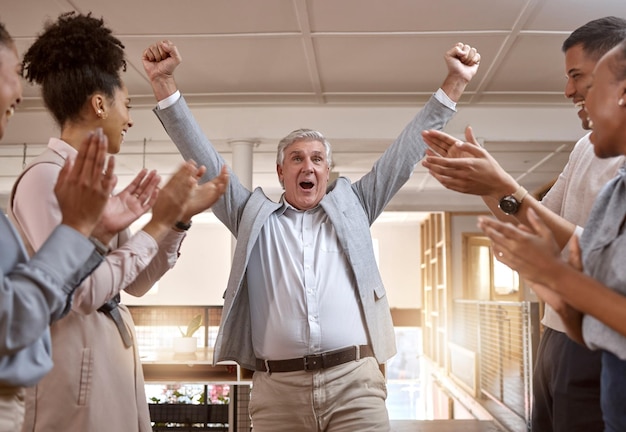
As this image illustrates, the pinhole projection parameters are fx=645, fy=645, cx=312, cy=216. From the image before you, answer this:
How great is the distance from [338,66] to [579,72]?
2.86 metres

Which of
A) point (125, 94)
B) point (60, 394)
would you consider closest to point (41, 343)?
point (60, 394)

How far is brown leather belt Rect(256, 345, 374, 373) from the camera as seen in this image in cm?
203

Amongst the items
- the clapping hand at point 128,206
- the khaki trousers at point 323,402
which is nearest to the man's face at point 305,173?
the khaki trousers at point 323,402

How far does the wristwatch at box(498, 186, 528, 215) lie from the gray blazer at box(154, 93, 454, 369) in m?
0.72

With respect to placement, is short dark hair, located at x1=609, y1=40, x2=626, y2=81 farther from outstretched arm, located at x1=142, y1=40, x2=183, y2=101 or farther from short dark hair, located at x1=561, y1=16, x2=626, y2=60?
outstretched arm, located at x1=142, y1=40, x2=183, y2=101

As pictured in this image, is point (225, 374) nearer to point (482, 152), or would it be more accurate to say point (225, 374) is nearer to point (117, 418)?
point (117, 418)

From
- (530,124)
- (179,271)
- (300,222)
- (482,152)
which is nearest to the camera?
(482,152)

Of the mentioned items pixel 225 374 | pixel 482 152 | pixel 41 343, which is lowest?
pixel 225 374

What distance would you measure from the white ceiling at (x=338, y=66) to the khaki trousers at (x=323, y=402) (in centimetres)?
217

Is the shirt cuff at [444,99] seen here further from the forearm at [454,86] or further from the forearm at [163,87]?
the forearm at [163,87]

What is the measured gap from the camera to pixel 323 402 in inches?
79.0

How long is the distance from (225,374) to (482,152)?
3705 mm

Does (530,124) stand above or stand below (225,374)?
above

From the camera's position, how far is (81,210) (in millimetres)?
1045
